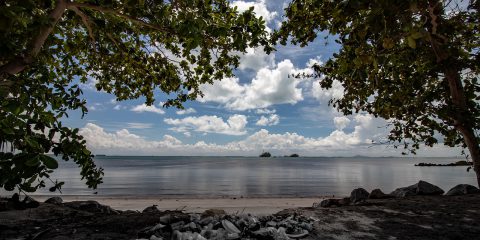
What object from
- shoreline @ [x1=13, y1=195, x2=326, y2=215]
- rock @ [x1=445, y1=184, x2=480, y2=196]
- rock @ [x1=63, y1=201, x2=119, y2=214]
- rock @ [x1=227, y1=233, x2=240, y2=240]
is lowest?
shoreline @ [x1=13, y1=195, x2=326, y2=215]

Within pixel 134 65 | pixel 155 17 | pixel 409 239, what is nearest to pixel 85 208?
pixel 134 65

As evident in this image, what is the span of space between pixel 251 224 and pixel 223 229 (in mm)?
565

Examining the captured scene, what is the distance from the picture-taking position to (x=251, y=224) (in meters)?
5.59

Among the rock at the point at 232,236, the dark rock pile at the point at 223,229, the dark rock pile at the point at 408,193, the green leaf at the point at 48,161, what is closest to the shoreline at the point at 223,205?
the dark rock pile at the point at 408,193

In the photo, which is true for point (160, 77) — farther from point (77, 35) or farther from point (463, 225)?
point (463, 225)

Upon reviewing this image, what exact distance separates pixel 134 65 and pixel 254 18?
5.00 metres

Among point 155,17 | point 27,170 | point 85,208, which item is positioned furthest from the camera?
point 85,208

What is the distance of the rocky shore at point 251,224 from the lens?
209 inches

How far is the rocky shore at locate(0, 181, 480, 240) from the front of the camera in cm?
530

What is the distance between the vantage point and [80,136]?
13.6ft

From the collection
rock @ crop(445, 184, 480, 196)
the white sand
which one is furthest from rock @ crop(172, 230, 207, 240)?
rock @ crop(445, 184, 480, 196)

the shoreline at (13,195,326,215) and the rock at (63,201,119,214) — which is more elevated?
the rock at (63,201,119,214)

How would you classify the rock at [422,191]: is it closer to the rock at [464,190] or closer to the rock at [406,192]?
the rock at [406,192]

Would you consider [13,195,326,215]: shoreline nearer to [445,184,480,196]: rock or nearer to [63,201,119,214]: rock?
[63,201,119,214]: rock
